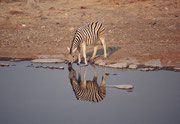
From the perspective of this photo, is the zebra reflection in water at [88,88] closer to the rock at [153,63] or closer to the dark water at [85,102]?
the dark water at [85,102]

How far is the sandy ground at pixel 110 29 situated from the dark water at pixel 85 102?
63.5 inches

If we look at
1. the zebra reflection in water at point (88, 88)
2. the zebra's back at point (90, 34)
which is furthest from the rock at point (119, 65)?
the zebra's back at point (90, 34)

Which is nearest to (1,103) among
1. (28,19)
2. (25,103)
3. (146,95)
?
(25,103)

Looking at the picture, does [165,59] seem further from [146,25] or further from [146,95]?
[146,25]

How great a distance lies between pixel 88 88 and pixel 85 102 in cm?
87

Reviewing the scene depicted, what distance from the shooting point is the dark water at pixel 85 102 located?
6109mm

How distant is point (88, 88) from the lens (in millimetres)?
7789

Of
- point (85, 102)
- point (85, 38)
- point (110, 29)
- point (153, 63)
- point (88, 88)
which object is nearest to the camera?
point (85, 102)

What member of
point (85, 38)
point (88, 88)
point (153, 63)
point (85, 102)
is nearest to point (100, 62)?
point (85, 38)

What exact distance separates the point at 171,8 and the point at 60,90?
1475cm

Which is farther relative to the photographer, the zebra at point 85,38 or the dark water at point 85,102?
the zebra at point 85,38

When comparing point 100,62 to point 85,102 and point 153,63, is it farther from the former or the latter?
point 85,102

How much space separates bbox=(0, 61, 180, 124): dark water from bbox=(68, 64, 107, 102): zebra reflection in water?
0.13 m

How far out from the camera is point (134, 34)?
14.0 meters
